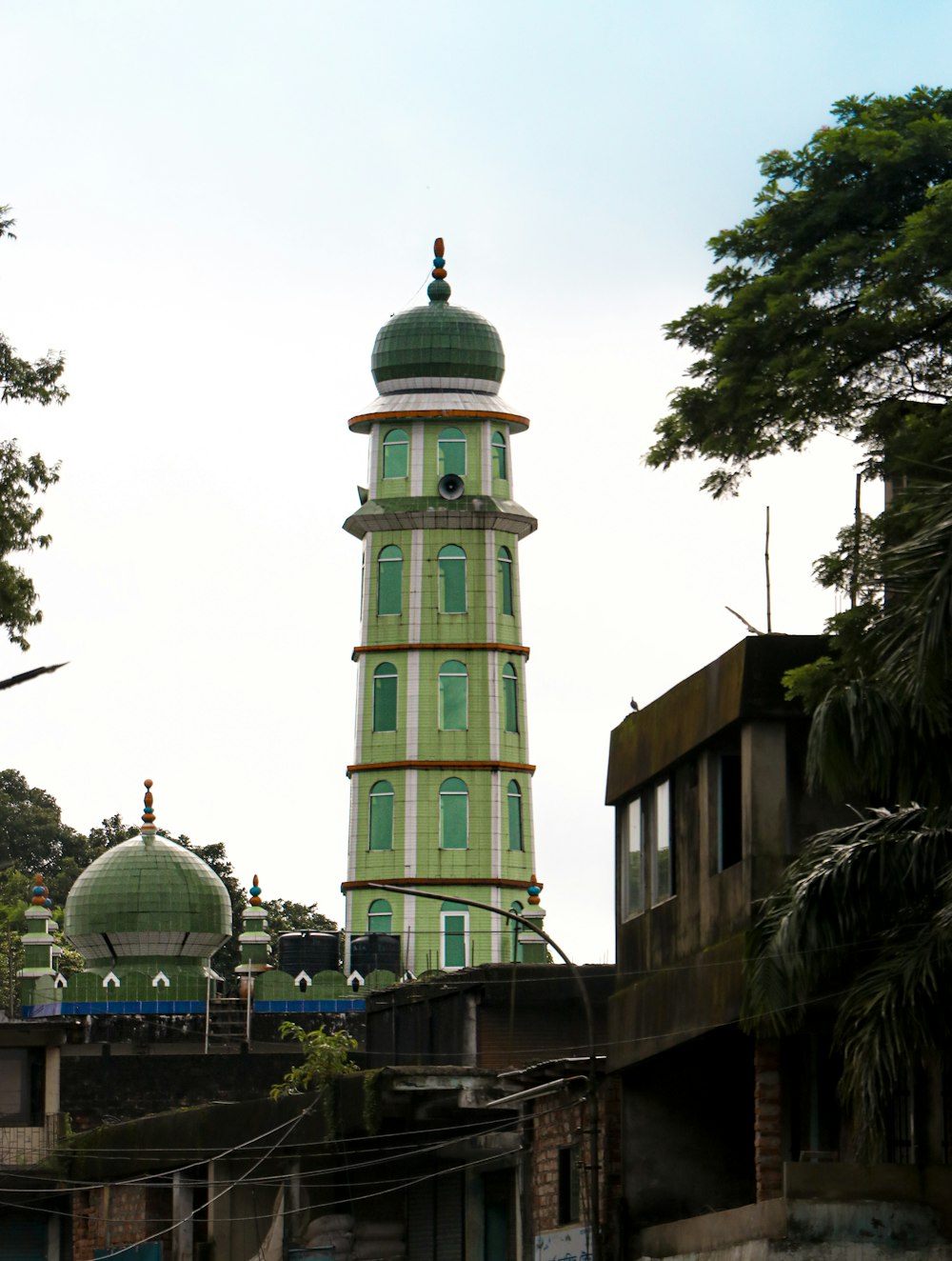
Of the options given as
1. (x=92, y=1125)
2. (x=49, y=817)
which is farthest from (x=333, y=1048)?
(x=49, y=817)

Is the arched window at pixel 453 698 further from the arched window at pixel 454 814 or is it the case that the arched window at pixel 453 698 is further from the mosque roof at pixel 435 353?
the mosque roof at pixel 435 353

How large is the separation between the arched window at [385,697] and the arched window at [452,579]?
7.42 ft

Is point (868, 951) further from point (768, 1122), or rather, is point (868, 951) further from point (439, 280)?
point (439, 280)

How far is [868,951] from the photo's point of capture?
28516 mm

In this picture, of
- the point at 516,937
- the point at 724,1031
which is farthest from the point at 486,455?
the point at 724,1031

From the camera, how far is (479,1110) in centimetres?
3838

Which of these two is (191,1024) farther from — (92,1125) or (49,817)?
(49,817)

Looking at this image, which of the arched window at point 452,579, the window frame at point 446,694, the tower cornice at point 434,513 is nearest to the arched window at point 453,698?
the window frame at point 446,694

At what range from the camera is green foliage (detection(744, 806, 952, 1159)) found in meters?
26.6

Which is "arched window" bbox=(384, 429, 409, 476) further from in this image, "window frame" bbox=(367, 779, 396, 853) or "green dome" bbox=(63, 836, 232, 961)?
"green dome" bbox=(63, 836, 232, 961)

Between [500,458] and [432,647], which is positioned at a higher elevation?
[500,458]

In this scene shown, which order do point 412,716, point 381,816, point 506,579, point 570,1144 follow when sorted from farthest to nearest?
point 506,579 → point 412,716 → point 381,816 → point 570,1144

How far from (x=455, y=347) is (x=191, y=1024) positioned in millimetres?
23371

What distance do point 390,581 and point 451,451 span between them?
13.0 ft
